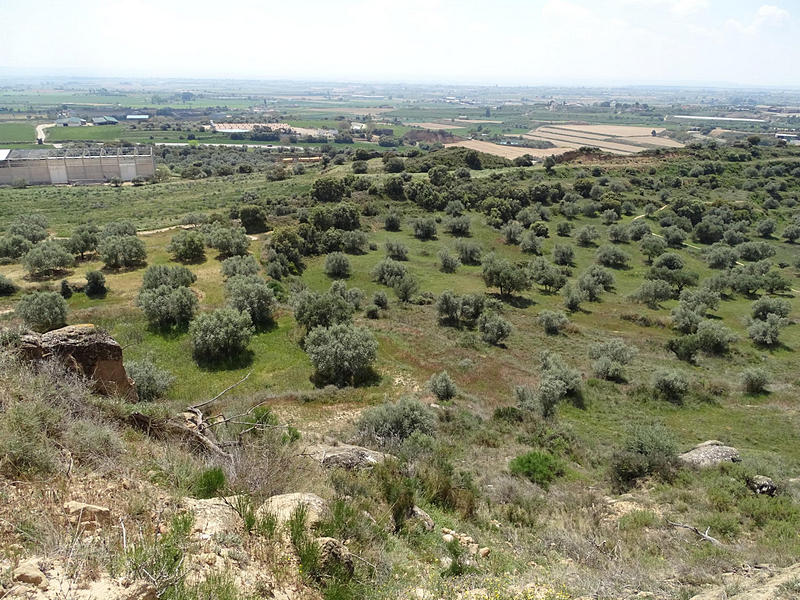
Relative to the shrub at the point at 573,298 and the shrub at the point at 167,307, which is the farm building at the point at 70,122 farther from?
the shrub at the point at 573,298

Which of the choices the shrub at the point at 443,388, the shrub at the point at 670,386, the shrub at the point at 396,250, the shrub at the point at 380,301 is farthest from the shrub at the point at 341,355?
the shrub at the point at 396,250

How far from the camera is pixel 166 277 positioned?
32500 mm

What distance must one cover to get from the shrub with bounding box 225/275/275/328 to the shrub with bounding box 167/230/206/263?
40.6 ft

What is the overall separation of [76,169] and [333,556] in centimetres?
10292

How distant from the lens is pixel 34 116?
186875mm

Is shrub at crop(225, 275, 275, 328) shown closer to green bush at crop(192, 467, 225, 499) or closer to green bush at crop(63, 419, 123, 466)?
green bush at crop(63, 419, 123, 466)

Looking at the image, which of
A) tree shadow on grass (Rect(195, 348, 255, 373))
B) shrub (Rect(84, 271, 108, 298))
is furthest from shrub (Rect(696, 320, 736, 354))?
shrub (Rect(84, 271, 108, 298))

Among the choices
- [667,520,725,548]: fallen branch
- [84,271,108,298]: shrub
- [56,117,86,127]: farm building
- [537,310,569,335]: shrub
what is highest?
[56,117,86,127]: farm building

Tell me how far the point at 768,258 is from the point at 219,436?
62050 millimetres

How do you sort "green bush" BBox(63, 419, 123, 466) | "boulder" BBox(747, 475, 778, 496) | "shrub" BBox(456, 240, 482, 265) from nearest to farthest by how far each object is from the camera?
1. "green bush" BBox(63, 419, 123, 466)
2. "boulder" BBox(747, 475, 778, 496)
3. "shrub" BBox(456, 240, 482, 265)

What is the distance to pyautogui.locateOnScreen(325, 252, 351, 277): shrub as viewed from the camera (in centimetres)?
4262

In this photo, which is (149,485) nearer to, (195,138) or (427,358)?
(427,358)

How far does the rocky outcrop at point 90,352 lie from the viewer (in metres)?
10.8

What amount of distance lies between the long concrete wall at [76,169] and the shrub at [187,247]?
58821 mm
